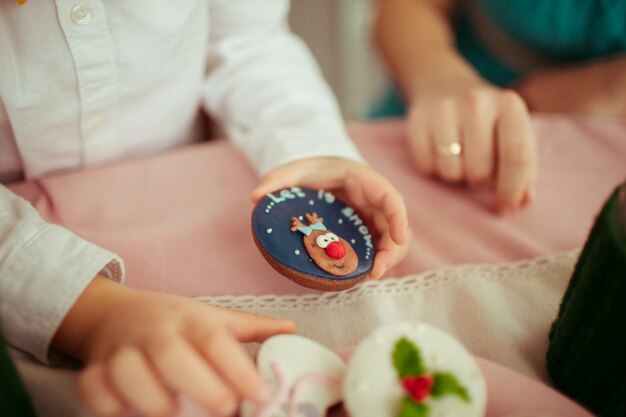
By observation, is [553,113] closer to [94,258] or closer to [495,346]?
[495,346]

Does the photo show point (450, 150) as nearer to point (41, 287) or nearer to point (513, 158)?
point (513, 158)

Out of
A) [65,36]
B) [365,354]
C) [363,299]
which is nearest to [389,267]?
[363,299]

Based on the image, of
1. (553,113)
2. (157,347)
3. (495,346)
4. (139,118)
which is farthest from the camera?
(553,113)

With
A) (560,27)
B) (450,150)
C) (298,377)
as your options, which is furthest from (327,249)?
(560,27)

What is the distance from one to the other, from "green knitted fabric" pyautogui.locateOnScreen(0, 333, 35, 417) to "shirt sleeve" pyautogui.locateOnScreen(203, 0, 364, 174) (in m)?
0.32

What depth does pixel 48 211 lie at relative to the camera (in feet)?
1.68

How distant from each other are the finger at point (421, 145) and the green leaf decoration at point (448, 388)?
331 millimetres

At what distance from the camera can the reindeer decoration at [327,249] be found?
429 millimetres

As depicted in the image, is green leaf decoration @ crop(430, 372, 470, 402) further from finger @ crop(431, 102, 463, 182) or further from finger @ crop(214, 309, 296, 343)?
finger @ crop(431, 102, 463, 182)

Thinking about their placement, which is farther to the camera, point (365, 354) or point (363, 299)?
point (363, 299)

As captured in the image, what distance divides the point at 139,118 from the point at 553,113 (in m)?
0.57

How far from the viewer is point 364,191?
0.51 meters

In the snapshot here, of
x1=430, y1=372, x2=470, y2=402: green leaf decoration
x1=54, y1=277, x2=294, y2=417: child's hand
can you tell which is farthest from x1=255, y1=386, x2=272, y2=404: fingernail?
x1=430, y1=372, x2=470, y2=402: green leaf decoration

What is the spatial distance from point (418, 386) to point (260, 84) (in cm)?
45
